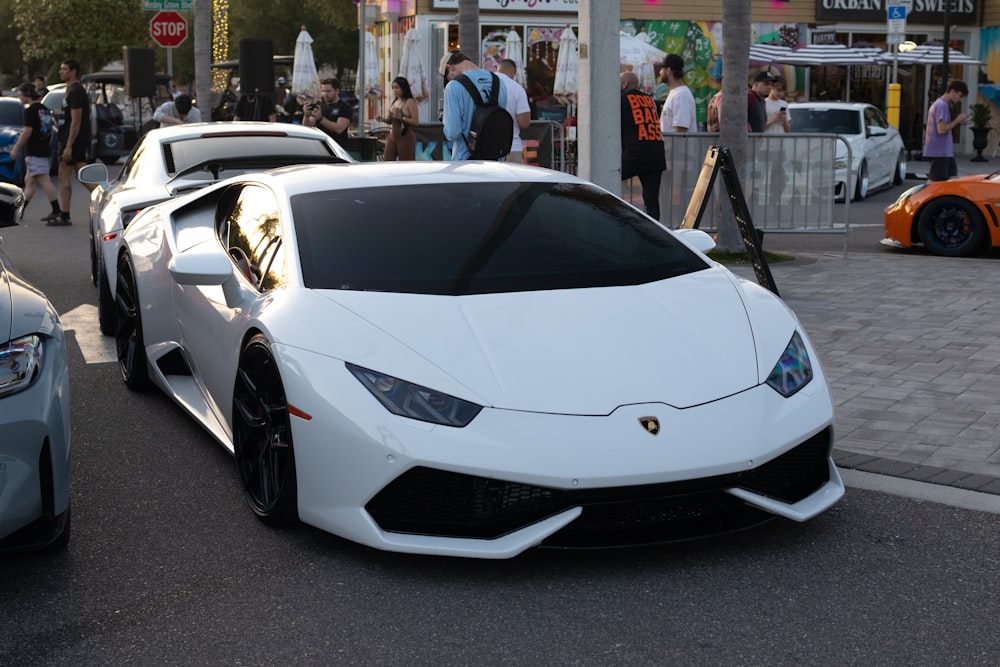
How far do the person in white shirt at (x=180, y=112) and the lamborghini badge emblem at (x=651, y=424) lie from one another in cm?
1593

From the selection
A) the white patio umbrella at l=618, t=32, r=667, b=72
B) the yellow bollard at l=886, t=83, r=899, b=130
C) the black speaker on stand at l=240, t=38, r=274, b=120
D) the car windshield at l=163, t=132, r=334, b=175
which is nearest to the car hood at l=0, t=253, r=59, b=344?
the car windshield at l=163, t=132, r=334, b=175

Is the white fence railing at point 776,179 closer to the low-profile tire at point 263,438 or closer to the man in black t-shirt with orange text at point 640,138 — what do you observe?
the man in black t-shirt with orange text at point 640,138

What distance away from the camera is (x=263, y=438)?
486cm

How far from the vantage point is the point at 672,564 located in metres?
4.41

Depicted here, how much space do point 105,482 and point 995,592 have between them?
11.0 ft

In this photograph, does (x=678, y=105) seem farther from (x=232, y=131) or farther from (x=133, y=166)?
(x=133, y=166)

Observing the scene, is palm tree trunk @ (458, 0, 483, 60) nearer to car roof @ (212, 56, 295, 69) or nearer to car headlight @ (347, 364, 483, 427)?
car headlight @ (347, 364, 483, 427)

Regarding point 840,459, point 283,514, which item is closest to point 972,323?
point 840,459

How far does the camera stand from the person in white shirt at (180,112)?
19188 millimetres

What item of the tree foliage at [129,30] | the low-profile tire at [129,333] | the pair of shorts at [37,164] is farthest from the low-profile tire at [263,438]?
the tree foliage at [129,30]

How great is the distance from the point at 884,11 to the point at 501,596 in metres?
33.0

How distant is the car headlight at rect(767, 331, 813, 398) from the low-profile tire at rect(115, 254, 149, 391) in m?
3.44

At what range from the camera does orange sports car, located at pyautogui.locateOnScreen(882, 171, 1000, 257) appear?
12.8 metres

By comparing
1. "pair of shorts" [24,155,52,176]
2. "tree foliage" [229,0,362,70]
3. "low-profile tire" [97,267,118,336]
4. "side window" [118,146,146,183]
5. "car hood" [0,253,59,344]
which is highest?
"tree foliage" [229,0,362,70]
